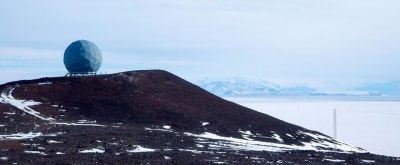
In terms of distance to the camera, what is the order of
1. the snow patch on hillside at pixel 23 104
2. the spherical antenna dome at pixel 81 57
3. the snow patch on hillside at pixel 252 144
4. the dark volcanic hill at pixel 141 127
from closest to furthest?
the dark volcanic hill at pixel 141 127 → the snow patch on hillside at pixel 252 144 → the snow patch on hillside at pixel 23 104 → the spherical antenna dome at pixel 81 57

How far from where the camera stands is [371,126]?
212 ft

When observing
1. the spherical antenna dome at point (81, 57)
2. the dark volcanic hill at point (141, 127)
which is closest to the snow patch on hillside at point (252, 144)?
the dark volcanic hill at point (141, 127)

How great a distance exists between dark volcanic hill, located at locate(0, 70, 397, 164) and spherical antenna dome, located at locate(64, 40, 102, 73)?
5304 mm

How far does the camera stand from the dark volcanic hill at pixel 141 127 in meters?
22.2

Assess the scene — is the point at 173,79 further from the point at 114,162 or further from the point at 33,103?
the point at 114,162

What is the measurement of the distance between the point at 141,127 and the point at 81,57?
1874 centimetres

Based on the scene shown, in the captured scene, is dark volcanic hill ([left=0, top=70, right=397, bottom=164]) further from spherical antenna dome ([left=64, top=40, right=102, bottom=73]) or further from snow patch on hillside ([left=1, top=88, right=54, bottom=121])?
spherical antenna dome ([left=64, top=40, right=102, bottom=73])

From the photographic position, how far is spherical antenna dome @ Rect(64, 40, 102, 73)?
49.8 meters

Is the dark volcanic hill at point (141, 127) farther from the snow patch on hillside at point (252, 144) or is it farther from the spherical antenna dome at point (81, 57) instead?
the spherical antenna dome at point (81, 57)

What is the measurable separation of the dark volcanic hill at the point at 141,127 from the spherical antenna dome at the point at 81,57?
17.4 ft

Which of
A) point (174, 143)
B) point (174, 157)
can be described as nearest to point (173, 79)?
point (174, 143)

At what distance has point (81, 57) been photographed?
163 feet

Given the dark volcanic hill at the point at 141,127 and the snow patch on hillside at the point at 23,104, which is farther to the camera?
the snow patch on hillside at the point at 23,104

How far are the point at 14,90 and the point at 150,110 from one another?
1309cm
